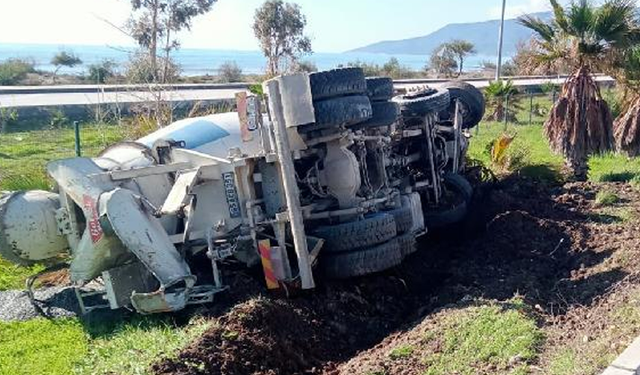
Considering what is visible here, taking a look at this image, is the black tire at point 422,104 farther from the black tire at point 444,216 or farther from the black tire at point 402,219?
the black tire at point 402,219

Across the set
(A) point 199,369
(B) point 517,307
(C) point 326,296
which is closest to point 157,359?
(A) point 199,369

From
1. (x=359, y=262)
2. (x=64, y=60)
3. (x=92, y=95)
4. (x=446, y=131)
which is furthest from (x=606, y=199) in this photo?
(x=64, y=60)

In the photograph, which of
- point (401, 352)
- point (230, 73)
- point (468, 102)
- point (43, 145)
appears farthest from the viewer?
point (230, 73)

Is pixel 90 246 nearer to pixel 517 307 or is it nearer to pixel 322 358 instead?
pixel 322 358

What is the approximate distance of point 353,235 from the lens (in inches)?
280

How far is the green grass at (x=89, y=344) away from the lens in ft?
18.7

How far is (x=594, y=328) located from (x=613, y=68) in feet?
26.6

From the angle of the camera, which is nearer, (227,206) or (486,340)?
(486,340)

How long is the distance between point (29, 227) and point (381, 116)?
145 inches

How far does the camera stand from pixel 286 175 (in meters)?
6.96

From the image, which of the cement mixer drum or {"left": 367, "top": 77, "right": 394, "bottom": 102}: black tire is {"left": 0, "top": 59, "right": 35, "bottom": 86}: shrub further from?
{"left": 367, "top": 77, "right": 394, "bottom": 102}: black tire

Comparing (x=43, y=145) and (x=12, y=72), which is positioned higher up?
(x=12, y=72)

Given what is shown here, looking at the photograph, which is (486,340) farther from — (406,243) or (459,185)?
(459,185)

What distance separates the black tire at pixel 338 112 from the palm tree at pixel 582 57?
6295 mm
